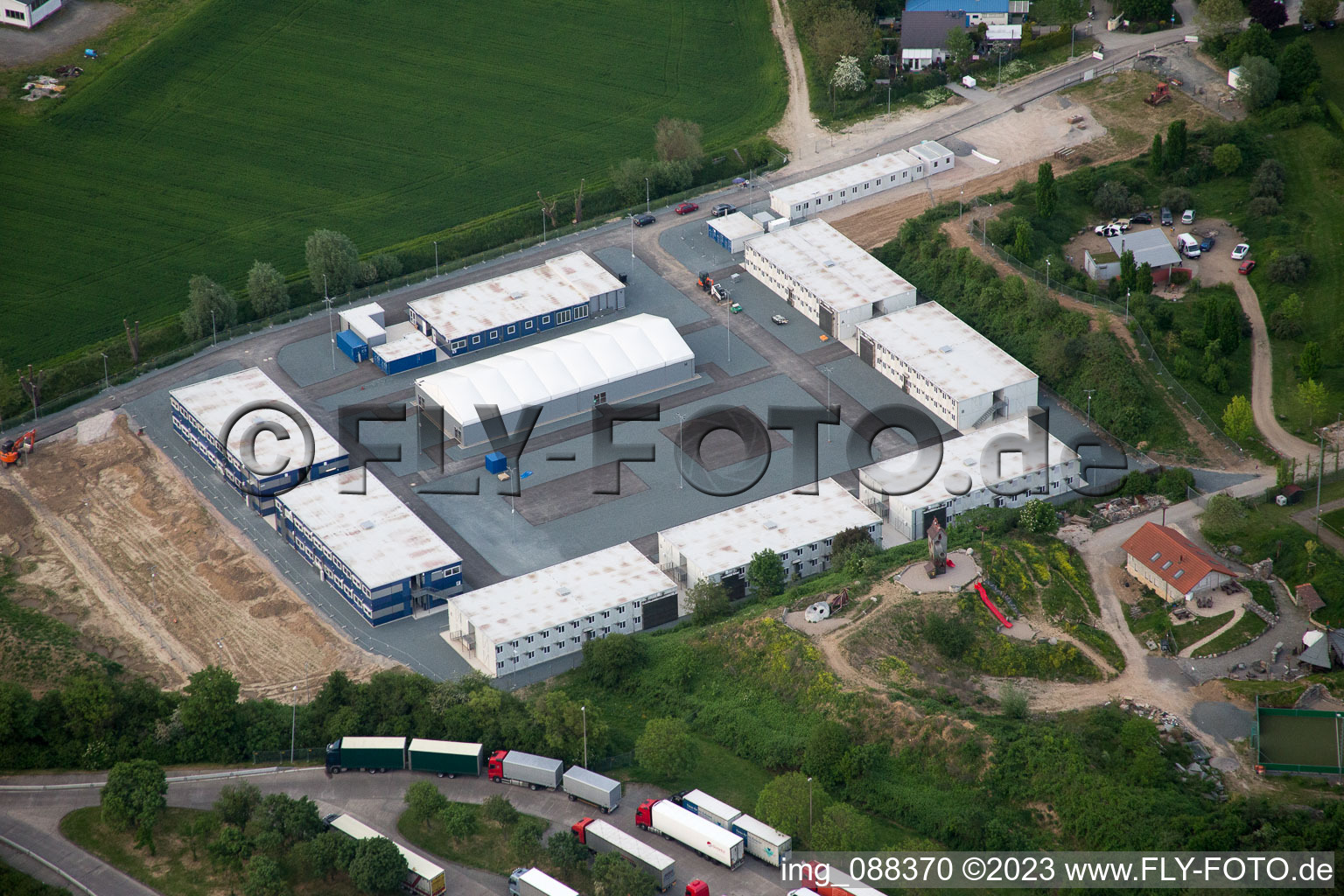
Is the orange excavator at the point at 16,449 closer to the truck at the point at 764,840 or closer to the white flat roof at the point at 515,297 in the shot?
the white flat roof at the point at 515,297

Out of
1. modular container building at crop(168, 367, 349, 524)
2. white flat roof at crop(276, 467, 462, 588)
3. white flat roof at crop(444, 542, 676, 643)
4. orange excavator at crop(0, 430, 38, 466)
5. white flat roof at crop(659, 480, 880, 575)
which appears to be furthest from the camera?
orange excavator at crop(0, 430, 38, 466)

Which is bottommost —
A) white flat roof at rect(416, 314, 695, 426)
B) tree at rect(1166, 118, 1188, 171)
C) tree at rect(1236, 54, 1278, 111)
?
white flat roof at rect(416, 314, 695, 426)

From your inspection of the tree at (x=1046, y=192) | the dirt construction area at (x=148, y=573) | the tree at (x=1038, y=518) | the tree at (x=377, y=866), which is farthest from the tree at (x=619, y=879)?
the tree at (x=1046, y=192)

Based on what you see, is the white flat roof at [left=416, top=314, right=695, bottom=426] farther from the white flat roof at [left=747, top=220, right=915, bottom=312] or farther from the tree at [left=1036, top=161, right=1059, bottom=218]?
the tree at [left=1036, top=161, right=1059, bottom=218]

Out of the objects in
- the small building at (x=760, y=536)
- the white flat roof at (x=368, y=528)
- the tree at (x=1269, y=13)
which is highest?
the tree at (x=1269, y=13)


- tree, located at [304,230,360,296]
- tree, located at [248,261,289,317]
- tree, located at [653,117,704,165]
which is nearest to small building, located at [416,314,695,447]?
tree, located at [304,230,360,296]

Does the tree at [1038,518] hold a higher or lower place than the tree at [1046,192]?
lower

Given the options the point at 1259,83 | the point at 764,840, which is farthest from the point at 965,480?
the point at 1259,83
